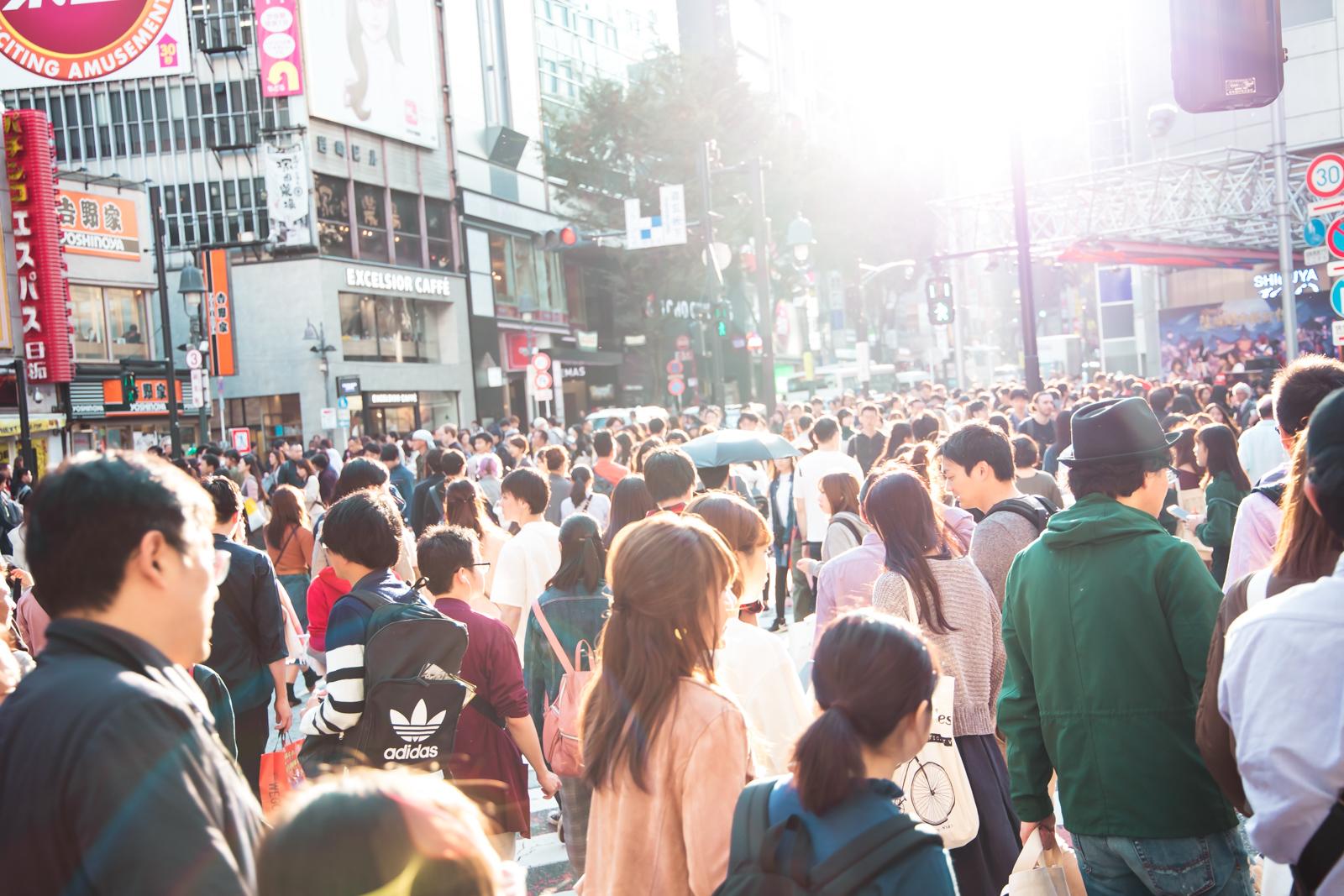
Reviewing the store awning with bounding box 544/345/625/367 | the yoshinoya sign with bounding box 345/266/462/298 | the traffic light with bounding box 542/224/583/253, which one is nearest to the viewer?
the traffic light with bounding box 542/224/583/253

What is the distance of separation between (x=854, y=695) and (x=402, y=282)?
39.0 m

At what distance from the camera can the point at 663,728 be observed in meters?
2.91

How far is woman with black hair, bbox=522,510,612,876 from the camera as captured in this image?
210 inches

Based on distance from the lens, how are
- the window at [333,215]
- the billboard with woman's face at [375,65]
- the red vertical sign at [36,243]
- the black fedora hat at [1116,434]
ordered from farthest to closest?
the window at [333,215], the billboard with woman's face at [375,65], the red vertical sign at [36,243], the black fedora hat at [1116,434]

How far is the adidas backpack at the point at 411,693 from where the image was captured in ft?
13.4

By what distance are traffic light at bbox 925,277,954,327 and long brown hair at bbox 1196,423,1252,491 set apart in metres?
16.4

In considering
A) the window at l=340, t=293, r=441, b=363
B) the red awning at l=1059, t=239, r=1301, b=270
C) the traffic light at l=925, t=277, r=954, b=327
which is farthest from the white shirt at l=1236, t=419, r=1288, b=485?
the window at l=340, t=293, r=441, b=363

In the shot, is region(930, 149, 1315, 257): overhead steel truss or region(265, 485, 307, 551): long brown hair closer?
region(265, 485, 307, 551): long brown hair

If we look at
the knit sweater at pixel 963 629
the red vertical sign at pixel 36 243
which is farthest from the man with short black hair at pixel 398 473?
the red vertical sign at pixel 36 243

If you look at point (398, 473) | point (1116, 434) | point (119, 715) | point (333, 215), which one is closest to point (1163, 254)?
point (333, 215)

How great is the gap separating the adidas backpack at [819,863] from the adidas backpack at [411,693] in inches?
78.1

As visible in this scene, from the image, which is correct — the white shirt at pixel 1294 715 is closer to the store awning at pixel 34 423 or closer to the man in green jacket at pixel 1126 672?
the man in green jacket at pixel 1126 672

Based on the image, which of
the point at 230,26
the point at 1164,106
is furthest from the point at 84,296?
Result: the point at 1164,106

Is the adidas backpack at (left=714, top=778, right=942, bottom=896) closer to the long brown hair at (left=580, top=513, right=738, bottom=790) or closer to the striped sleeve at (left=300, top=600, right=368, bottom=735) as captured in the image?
the long brown hair at (left=580, top=513, right=738, bottom=790)
